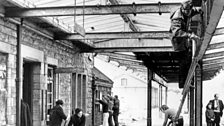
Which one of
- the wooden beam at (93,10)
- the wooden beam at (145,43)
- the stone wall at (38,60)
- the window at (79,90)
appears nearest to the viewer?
the wooden beam at (93,10)

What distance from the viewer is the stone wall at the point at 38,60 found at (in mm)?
9719

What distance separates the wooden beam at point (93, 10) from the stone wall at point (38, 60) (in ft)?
1.27

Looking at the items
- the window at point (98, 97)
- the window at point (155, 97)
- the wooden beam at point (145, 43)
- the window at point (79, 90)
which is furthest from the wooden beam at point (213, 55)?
the window at point (155, 97)

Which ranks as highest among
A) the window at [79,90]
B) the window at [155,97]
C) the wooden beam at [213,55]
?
the wooden beam at [213,55]

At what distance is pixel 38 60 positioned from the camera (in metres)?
11.7

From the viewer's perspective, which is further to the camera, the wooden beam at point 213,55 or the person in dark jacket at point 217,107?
the person in dark jacket at point 217,107

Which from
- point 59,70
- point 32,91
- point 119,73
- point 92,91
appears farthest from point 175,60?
point 119,73

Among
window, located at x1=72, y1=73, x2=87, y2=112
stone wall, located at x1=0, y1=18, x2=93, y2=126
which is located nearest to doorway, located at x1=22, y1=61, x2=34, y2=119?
stone wall, located at x1=0, y1=18, x2=93, y2=126

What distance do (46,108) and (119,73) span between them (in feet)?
109

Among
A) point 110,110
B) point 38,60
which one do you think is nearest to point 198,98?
point 38,60

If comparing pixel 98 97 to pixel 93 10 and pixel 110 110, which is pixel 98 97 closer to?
pixel 110 110

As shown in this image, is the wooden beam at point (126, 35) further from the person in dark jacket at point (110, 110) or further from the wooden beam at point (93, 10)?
the person in dark jacket at point (110, 110)

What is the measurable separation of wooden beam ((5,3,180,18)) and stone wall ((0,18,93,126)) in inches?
15.2

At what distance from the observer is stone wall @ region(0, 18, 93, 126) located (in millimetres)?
9719
